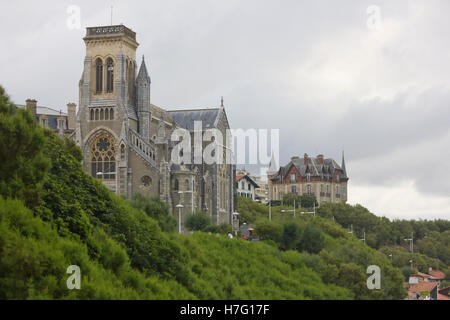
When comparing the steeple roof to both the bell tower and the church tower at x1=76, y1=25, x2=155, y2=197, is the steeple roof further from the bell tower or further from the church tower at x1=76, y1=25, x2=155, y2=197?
the bell tower

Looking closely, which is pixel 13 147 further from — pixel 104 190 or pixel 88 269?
pixel 104 190

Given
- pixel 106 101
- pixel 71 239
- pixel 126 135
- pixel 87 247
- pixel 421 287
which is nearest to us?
pixel 71 239

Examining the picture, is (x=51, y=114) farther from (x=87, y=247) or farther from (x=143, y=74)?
(x=87, y=247)

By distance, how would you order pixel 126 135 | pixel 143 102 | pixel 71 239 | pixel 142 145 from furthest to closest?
pixel 143 102
pixel 142 145
pixel 126 135
pixel 71 239

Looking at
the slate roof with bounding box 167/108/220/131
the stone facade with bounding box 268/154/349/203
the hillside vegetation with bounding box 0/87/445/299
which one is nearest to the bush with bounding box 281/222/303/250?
the hillside vegetation with bounding box 0/87/445/299

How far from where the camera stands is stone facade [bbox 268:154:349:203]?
125750 millimetres

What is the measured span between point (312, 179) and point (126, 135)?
63.5 metres

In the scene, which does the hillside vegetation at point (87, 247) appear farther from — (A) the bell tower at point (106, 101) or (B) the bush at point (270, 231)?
(A) the bell tower at point (106, 101)

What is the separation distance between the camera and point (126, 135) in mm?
68062

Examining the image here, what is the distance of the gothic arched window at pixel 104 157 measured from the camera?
68.6m

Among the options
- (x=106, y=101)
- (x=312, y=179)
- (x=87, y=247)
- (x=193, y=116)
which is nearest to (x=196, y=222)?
(x=106, y=101)

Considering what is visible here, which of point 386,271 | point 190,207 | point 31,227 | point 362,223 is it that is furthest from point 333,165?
point 31,227

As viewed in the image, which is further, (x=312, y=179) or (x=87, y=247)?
(x=312, y=179)

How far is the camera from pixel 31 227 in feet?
68.1
